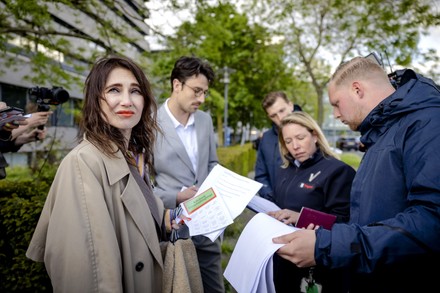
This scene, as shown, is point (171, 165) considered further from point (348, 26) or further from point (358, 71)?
point (348, 26)

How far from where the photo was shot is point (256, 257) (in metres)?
1.70

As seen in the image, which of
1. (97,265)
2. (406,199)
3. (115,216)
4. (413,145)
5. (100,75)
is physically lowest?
(97,265)

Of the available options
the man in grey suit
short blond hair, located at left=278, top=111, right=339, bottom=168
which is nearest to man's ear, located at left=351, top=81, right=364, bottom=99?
short blond hair, located at left=278, top=111, right=339, bottom=168

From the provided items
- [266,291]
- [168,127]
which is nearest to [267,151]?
[168,127]

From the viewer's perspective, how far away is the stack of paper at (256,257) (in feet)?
5.33

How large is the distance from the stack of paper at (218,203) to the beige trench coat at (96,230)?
0.38 metres

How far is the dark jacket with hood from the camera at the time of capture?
1313mm

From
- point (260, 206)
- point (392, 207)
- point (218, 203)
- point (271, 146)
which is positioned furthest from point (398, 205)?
point (271, 146)

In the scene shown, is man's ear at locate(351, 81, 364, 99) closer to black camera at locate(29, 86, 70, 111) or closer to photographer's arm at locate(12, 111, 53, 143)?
black camera at locate(29, 86, 70, 111)

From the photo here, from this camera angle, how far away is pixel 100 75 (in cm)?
181

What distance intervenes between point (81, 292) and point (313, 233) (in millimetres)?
1115

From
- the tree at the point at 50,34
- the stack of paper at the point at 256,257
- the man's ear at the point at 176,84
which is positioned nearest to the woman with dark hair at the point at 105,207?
the stack of paper at the point at 256,257

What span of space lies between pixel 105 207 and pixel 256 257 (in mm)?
836

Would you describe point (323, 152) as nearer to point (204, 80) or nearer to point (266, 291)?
point (204, 80)
